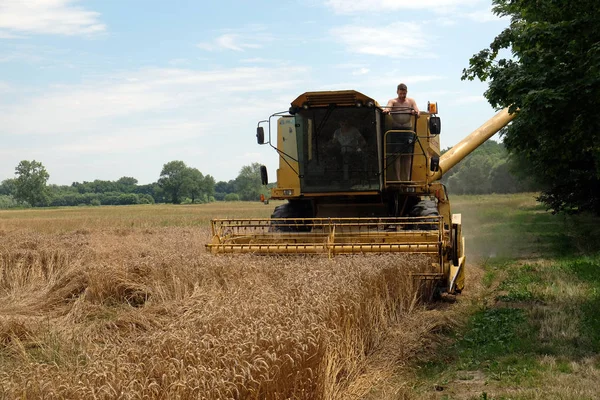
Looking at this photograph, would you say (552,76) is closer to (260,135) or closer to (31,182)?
(260,135)

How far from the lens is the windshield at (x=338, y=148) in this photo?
10625 mm

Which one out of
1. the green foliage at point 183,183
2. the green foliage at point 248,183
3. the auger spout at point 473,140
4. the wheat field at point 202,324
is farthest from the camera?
the green foliage at point 248,183

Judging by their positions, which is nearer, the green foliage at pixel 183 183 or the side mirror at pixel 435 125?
the side mirror at pixel 435 125

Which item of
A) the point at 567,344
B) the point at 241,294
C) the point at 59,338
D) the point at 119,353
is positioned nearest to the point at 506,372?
the point at 567,344

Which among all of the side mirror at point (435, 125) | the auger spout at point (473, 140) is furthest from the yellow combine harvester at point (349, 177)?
the auger spout at point (473, 140)

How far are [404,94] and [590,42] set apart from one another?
3047 mm

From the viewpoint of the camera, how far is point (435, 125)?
10406 millimetres

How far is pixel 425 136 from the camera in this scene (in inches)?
437

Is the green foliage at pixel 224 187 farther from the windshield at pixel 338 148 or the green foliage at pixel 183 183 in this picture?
the windshield at pixel 338 148

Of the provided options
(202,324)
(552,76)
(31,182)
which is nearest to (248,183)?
(31,182)

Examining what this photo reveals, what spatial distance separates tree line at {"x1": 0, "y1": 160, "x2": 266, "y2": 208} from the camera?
10012 cm

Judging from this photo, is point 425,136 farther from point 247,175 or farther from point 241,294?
point 247,175

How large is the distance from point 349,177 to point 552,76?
3164mm

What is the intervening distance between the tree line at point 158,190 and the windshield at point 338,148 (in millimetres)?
84255
